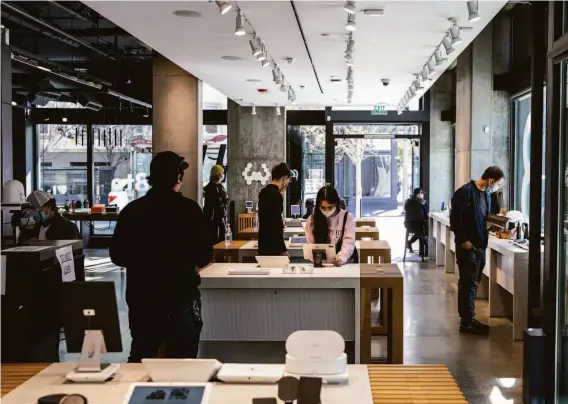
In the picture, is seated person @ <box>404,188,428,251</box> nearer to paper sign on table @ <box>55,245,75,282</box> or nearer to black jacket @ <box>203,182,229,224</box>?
black jacket @ <box>203,182,229,224</box>

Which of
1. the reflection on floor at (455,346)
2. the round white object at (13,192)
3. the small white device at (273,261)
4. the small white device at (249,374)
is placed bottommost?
the reflection on floor at (455,346)

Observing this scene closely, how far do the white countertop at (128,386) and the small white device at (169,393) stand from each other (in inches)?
6.1

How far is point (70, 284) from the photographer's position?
2.92 meters

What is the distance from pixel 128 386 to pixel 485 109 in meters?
9.23

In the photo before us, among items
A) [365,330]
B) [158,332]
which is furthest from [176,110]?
[158,332]

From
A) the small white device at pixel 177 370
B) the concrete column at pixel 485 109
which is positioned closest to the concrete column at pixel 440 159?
the concrete column at pixel 485 109

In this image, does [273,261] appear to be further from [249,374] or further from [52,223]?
[249,374]

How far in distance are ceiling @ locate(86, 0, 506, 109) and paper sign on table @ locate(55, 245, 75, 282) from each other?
8.45 feet

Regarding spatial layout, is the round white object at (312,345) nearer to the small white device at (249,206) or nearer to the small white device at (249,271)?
the small white device at (249,271)

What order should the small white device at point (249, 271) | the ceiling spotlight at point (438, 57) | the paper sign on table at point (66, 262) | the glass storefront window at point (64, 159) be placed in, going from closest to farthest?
1. the paper sign on table at point (66, 262)
2. the small white device at point (249, 271)
3. the ceiling spotlight at point (438, 57)
4. the glass storefront window at point (64, 159)

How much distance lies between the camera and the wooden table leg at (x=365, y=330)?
17.4 feet

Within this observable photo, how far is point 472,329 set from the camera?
7230mm

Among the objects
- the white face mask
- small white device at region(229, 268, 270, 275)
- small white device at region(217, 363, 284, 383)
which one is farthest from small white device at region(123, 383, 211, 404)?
the white face mask

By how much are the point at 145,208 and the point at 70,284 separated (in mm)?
812
